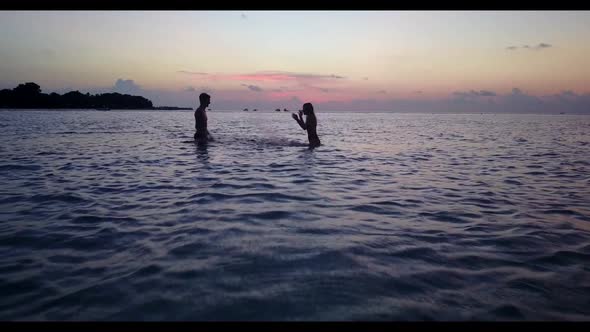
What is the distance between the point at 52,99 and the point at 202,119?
132 metres

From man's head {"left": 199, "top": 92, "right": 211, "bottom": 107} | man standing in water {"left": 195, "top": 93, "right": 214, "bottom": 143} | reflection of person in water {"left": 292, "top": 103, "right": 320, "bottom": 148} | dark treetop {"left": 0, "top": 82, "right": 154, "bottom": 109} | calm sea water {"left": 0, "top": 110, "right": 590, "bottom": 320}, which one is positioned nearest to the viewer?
calm sea water {"left": 0, "top": 110, "right": 590, "bottom": 320}

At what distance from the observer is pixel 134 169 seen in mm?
9656

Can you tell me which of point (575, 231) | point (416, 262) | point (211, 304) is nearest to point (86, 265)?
point (211, 304)

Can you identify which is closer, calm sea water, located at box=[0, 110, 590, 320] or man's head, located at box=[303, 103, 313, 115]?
calm sea water, located at box=[0, 110, 590, 320]

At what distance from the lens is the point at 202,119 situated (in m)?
15.4

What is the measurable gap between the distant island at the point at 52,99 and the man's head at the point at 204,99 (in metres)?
131

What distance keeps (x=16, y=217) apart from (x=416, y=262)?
6185 mm

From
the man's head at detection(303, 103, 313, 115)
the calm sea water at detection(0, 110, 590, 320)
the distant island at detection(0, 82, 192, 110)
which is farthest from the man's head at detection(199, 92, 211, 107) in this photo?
the distant island at detection(0, 82, 192, 110)

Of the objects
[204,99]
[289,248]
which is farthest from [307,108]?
[289,248]

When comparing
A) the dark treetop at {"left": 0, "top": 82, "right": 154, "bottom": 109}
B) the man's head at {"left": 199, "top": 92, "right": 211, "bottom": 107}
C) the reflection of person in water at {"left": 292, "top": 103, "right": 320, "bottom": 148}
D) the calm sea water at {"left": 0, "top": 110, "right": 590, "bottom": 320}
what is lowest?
the calm sea water at {"left": 0, "top": 110, "right": 590, "bottom": 320}

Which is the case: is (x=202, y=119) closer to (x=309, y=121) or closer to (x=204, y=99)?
(x=204, y=99)

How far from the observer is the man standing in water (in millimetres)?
14293

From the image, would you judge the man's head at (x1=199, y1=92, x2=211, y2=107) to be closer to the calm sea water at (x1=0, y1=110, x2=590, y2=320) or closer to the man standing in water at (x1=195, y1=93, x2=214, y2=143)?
the man standing in water at (x1=195, y1=93, x2=214, y2=143)
